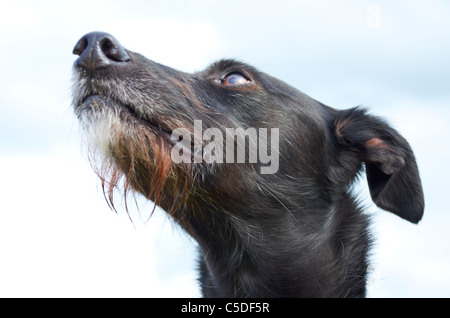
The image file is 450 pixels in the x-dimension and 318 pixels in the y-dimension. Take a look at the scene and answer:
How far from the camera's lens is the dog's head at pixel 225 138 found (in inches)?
157

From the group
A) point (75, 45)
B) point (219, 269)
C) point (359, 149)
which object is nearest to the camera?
point (75, 45)

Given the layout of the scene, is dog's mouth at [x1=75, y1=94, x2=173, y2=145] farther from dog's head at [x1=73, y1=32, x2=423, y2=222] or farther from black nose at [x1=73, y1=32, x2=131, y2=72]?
black nose at [x1=73, y1=32, x2=131, y2=72]

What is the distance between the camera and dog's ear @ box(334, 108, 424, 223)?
483 centimetres

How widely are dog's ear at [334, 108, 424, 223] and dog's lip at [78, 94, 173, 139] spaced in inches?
75.7

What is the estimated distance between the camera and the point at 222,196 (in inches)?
173

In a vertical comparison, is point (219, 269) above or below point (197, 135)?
below

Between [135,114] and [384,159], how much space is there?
2.36 meters

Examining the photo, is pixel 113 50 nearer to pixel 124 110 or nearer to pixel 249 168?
pixel 124 110

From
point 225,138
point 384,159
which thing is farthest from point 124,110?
point 384,159

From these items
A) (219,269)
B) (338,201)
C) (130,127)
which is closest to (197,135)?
(130,127)

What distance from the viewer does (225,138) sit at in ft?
14.3

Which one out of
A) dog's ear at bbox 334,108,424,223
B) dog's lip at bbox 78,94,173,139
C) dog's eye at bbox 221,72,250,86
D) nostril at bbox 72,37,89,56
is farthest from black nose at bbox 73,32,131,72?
dog's ear at bbox 334,108,424,223
